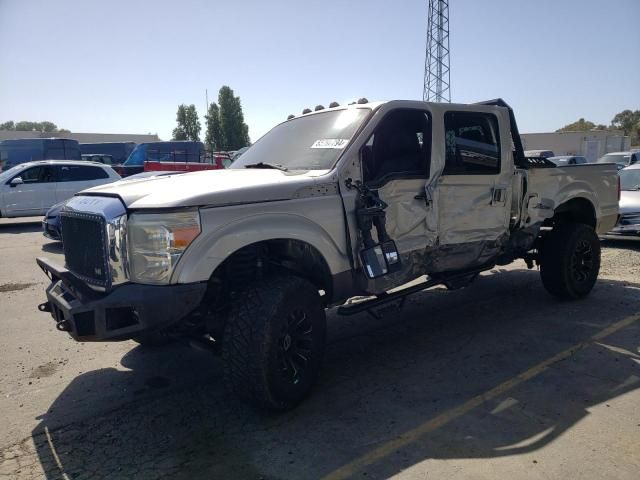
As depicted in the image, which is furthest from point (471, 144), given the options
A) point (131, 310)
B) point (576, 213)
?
point (131, 310)

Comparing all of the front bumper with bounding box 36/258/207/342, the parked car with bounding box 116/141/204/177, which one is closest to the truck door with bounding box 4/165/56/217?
the parked car with bounding box 116/141/204/177

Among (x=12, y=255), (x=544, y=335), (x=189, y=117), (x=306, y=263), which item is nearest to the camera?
(x=306, y=263)

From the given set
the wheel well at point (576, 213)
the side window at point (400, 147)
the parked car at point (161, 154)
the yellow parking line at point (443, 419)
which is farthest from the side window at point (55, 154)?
the yellow parking line at point (443, 419)

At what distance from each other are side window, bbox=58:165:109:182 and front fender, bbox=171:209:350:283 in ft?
41.1

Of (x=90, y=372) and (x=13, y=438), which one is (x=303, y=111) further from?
(x=13, y=438)

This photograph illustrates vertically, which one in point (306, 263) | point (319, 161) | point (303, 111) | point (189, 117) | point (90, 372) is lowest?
point (90, 372)

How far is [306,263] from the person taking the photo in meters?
3.79

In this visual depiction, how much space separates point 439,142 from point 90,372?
3717 millimetres

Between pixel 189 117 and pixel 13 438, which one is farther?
pixel 189 117

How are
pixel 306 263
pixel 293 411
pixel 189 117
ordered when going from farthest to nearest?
pixel 189 117, pixel 306 263, pixel 293 411

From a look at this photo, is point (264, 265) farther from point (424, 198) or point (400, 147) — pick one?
point (400, 147)

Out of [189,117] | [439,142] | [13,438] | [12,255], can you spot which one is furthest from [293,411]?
[189,117]

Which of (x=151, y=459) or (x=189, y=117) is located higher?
(x=189, y=117)

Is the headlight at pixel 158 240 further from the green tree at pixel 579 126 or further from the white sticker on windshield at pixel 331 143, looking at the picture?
the green tree at pixel 579 126
